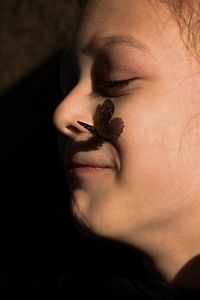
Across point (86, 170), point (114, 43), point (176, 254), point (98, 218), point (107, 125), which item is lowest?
point (176, 254)

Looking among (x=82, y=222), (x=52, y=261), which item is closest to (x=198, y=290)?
(x=82, y=222)

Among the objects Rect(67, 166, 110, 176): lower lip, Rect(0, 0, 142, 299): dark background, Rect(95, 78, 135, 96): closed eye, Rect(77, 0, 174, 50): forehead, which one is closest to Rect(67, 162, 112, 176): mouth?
Rect(67, 166, 110, 176): lower lip

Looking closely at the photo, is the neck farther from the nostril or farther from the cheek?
the nostril

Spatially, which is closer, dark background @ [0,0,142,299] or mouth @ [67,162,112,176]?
mouth @ [67,162,112,176]

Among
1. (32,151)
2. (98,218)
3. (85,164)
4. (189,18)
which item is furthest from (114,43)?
(32,151)

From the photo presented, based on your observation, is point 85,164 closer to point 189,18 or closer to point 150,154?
point 150,154

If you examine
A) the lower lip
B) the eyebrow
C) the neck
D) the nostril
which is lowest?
the neck
